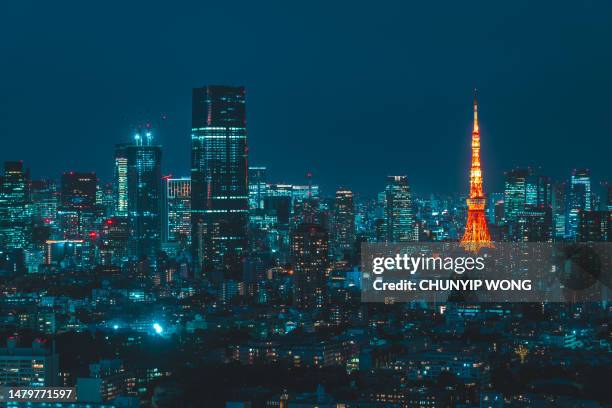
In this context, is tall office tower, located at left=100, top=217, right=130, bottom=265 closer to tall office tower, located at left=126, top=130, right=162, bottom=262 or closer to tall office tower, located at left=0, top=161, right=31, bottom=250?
tall office tower, located at left=126, top=130, right=162, bottom=262

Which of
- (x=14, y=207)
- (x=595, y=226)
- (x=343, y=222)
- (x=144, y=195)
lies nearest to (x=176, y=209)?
(x=144, y=195)

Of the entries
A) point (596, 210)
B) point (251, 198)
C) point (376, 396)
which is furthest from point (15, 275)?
point (376, 396)

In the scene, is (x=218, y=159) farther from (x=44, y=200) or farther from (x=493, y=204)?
(x=493, y=204)

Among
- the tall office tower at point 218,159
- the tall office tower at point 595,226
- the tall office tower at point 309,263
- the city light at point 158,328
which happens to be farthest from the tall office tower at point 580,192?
the city light at point 158,328

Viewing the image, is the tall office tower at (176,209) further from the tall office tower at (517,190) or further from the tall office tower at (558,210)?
the tall office tower at (558,210)

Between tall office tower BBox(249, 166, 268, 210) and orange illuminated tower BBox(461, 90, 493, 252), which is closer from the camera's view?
orange illuminated tower BBox(461, 90, 493, 252)

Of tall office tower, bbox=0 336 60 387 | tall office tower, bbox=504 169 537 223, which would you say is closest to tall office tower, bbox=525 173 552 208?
tall office tower, bbox=504 169 537 223
